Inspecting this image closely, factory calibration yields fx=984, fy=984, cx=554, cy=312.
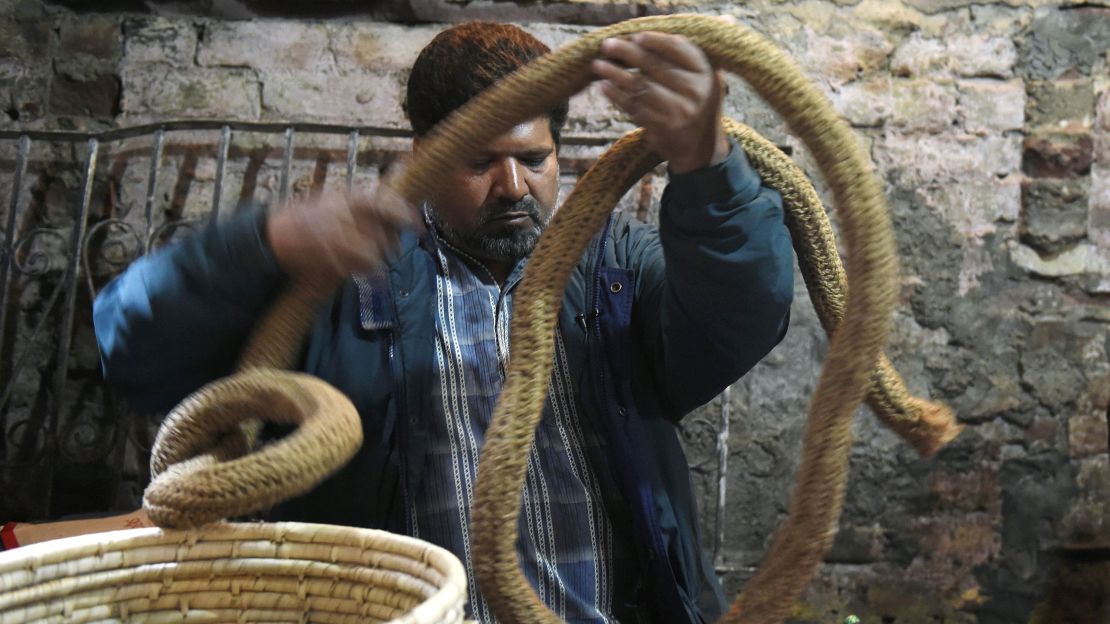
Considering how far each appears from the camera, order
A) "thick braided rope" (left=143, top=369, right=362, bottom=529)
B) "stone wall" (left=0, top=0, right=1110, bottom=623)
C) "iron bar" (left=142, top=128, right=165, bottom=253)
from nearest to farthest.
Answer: "thick braided rope" (left=143, top=369, right=362, bottom=529), "iron bar" (left=142, top=128, right=165, bottom=253), "stone wall" (left=0, top=0, right=1110, bottom=623)

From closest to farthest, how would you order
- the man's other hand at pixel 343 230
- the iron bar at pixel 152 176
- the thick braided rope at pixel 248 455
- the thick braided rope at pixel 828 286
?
1. the thick braided rope at pixel 248 455
2. the man's other hand at pixel 343 230
3. the thick braided rope at pixel 828 286
4. the iron bar at pixel 152 176

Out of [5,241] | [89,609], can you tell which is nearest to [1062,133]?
[89,609]

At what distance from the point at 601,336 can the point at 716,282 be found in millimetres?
212

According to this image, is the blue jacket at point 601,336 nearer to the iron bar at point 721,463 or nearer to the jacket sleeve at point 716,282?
the jacket sleeve at point 716,282

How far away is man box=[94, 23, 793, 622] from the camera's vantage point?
2.81ft

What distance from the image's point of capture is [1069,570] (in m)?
1.90

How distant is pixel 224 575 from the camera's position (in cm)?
77

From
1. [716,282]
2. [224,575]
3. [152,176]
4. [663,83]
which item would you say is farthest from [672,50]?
[152,176]

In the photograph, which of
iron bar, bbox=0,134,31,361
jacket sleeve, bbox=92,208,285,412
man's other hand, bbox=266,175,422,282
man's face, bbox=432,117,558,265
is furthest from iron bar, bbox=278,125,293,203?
man's other hand, bbox=266,175,422,282

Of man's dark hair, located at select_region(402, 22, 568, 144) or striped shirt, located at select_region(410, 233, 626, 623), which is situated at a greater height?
man's dark hair, located at select_region(402, 22, 568, 144)

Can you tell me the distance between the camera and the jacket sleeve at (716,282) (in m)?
0.82

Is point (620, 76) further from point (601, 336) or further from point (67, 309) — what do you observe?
point (67, 309)

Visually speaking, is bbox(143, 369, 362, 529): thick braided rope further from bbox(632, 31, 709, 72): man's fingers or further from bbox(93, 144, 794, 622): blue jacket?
bbox(632, 31, 709, 72): man's fingers

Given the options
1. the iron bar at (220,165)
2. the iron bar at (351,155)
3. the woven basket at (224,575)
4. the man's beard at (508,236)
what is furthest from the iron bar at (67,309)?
the woven basket at (224,575)
